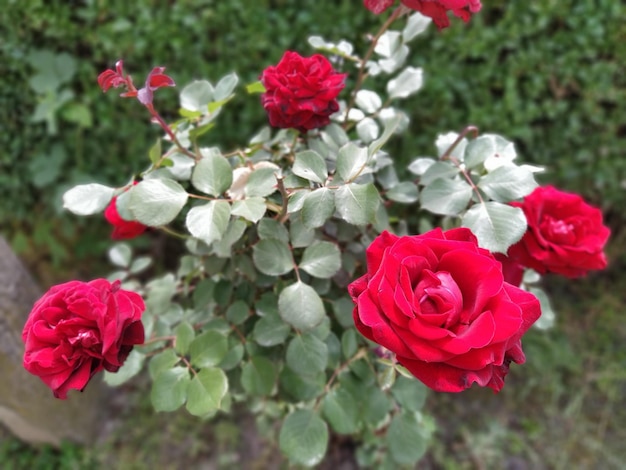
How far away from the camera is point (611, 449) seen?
5.99 ft

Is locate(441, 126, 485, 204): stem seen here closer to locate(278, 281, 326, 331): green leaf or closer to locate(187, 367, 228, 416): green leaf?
locate(278, 281, 326, 331): green leaf

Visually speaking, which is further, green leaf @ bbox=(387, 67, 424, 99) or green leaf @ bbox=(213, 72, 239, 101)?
green leaf @ bbox=(387, 67, 424, 99)

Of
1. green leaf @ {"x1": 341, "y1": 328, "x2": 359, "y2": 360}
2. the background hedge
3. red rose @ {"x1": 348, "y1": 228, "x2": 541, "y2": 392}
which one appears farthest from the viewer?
the background hedge

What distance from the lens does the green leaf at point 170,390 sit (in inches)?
31.6

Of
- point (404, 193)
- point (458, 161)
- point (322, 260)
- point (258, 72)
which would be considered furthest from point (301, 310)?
point (258, 72)

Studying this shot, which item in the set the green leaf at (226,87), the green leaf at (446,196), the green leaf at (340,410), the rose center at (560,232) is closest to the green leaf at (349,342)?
the green leaf at (340,410)

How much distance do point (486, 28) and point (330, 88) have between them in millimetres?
1188

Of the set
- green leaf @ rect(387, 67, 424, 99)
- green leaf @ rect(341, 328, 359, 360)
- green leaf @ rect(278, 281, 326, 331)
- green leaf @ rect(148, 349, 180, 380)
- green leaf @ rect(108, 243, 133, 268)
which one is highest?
green leaf @ rect(387, 67, 424, 99)

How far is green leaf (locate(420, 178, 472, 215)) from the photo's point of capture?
2.65ft

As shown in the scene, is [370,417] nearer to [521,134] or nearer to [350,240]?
[350,240]

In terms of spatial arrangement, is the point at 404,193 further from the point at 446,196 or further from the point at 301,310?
the point at 301,310

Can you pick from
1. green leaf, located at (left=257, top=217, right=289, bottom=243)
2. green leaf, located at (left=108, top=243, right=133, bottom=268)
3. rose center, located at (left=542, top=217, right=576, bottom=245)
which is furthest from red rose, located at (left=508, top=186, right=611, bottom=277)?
green leaf, located at (left=108, top=243, right=133, bottom=268)

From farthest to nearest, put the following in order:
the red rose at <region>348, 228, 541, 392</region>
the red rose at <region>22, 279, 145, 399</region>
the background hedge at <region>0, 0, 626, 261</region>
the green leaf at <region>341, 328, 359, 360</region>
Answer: the background hedge at <region>0, 0, 626, 261</region>, the green leaf at <region>341, 328, 359, 360</region>, the red rose at <region>22, 279, 145, 399</region>, the red rose at <region>348, 228, 541, 392</region>

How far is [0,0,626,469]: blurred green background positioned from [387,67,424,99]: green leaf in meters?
0.59
